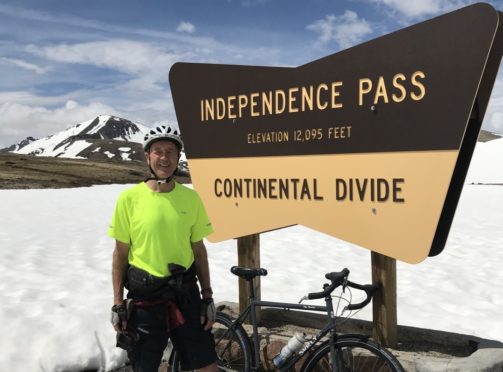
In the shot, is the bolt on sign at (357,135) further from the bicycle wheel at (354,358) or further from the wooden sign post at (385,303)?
the bicycle wheel at (354,358)

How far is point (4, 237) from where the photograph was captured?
11781 millimetres

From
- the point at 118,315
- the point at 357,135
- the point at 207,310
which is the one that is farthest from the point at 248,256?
the point at 118,315

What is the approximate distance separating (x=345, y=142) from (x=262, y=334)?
1962 mm

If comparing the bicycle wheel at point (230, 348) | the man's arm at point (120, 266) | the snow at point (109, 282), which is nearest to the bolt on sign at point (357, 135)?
the bicycle wheel at point (230, 348)

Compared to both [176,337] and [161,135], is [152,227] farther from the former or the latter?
[176,337]

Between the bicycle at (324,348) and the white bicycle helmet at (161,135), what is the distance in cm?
137

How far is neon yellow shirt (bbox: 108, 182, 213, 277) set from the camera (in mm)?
3652

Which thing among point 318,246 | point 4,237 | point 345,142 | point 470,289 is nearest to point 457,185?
point 345,142

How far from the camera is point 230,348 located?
15.7 feet

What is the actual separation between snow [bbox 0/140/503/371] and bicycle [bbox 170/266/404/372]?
4.36ft

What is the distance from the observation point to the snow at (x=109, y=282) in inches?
212

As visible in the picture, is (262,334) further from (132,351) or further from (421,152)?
(421,152)

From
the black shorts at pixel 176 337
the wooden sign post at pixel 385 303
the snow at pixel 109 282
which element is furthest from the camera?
the snow at pixel 109 282

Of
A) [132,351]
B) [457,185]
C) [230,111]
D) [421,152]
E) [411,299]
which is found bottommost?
[411,299]
